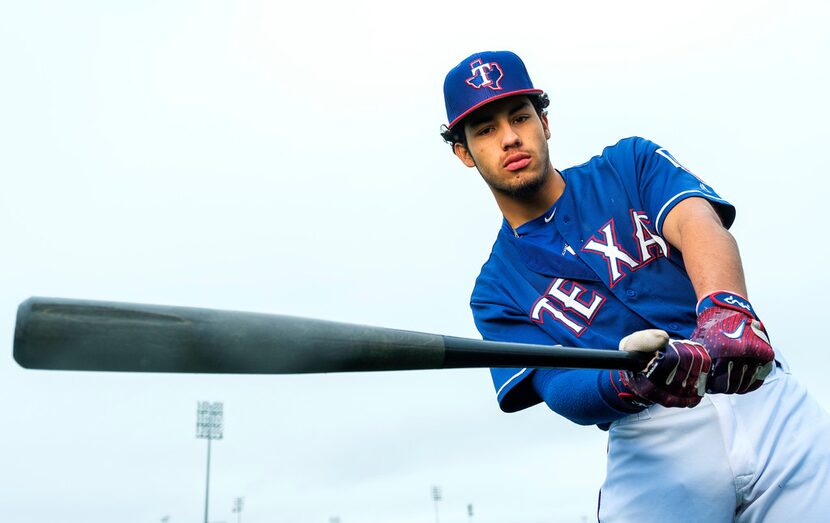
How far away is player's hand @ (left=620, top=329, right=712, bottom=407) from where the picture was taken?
3.00m

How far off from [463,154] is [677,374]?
1.96m

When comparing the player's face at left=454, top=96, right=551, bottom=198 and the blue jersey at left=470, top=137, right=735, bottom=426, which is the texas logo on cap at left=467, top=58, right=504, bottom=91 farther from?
the blue jersey at left=470, top=137, right=735, bottom=426

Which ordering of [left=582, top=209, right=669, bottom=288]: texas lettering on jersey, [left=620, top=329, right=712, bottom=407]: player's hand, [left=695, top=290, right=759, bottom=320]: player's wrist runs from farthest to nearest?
1. [left=582, top=209, right=669, bottom=288]: texas lettering on jersey
2. [left=695, top=290, right=759, bottom=320]: player's wrist
3. [left=620, top=329, right=712, bottom=407]: player's hand

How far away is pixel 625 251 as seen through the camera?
3998mm

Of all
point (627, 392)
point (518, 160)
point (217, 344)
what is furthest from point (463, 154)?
point (217, 344)

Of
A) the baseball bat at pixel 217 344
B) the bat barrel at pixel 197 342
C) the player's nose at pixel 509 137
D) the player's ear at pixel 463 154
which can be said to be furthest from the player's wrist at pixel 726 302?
the player's ear at pixel 463 154

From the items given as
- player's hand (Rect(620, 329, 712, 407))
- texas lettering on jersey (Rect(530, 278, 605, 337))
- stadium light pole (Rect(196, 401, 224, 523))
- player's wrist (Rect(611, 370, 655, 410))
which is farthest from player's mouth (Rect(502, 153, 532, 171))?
stadium light pole (Rect(196, 401, 224, 523))

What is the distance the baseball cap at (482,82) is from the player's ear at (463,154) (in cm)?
17

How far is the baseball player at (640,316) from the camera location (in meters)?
3.21

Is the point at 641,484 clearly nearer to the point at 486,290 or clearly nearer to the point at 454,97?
the point at 486,290

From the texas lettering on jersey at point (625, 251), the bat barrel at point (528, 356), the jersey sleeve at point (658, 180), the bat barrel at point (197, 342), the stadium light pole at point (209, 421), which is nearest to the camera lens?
the bat barrel at point (197, 342)

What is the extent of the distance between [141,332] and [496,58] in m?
2.71

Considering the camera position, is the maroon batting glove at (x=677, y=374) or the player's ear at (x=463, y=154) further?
the player's ear at (x=463, y=154)

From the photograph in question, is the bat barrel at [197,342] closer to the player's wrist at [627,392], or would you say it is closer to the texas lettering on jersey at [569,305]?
the player's wrist at [627,392]
